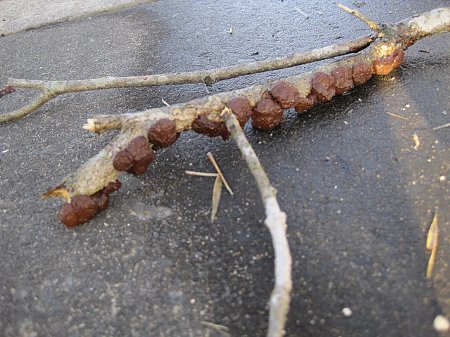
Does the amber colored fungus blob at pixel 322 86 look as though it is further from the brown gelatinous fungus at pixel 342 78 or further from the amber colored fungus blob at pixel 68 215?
the amber colored fungus blob at pixel 68 215

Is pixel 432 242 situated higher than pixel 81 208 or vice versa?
pixel 81 208

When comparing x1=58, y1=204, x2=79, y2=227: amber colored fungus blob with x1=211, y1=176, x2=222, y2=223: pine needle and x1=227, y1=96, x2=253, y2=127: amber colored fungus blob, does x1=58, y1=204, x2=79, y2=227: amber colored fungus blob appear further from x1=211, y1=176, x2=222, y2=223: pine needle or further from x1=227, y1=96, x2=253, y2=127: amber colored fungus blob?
x1=227, y1=96, x2=253, y2=127: amber colored fungus blob

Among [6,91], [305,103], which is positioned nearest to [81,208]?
[305,103]

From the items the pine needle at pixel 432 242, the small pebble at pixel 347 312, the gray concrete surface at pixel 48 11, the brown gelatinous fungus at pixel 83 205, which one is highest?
the brown gelatinous fungus at pixel 83 205

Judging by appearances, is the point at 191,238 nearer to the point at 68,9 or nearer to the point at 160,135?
the point at 160,135

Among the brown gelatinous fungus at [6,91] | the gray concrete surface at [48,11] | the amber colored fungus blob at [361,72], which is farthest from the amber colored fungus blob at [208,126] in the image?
the gray concrete surface at [48,11]

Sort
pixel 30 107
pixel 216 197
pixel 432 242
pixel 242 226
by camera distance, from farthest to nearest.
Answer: pixel 30 107, pixel 216 197, pixel 242 226, pixel 432 242

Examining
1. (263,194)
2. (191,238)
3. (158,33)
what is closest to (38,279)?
(191,238)

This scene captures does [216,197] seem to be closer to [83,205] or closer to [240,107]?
[240,107]

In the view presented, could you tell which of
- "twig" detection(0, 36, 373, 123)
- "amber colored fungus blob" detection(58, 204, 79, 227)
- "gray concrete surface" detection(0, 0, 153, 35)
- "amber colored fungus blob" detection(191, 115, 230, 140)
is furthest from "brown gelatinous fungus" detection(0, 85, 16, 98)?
"amber colored fungus blob" detection(191, 115, 230, 140)
